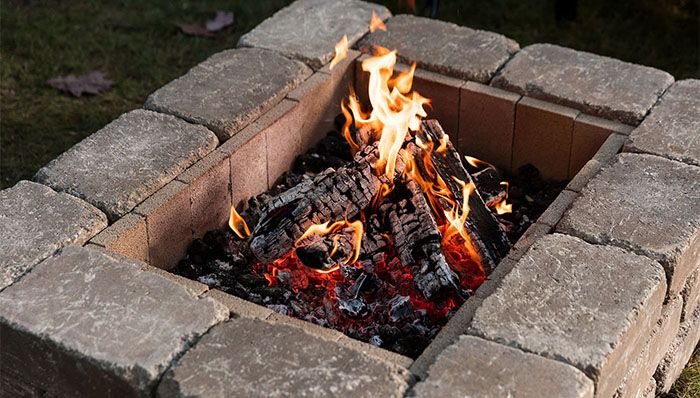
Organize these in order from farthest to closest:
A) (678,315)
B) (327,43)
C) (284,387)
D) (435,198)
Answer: (327,43)
(435,198)
(678,315)
(284,387)

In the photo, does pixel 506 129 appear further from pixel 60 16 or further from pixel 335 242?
pixel 60 16

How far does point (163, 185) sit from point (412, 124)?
911 millimetres

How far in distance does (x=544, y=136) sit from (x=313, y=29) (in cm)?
108

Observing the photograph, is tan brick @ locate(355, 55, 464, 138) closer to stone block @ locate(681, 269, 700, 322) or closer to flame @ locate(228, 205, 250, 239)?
flame @ locate(228, 205, 250, 239)

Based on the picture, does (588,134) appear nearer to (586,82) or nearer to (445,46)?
(586,82)

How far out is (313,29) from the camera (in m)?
4.46

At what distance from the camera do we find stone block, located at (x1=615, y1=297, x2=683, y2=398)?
310cm

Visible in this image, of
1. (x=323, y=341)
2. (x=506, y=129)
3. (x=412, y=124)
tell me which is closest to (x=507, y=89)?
(x=506, y=129)

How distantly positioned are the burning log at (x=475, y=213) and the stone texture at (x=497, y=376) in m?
0.72

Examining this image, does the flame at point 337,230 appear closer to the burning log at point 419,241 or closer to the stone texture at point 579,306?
the burning log at point 419,241

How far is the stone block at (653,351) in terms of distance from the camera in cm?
310

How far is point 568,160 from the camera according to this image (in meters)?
4.04

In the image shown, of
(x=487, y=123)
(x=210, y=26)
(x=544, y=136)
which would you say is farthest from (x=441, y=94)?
(x=210, y=26)

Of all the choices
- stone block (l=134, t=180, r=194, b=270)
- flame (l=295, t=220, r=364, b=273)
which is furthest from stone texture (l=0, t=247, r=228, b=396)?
flame (l=295, t=220, r=364, b=273)
